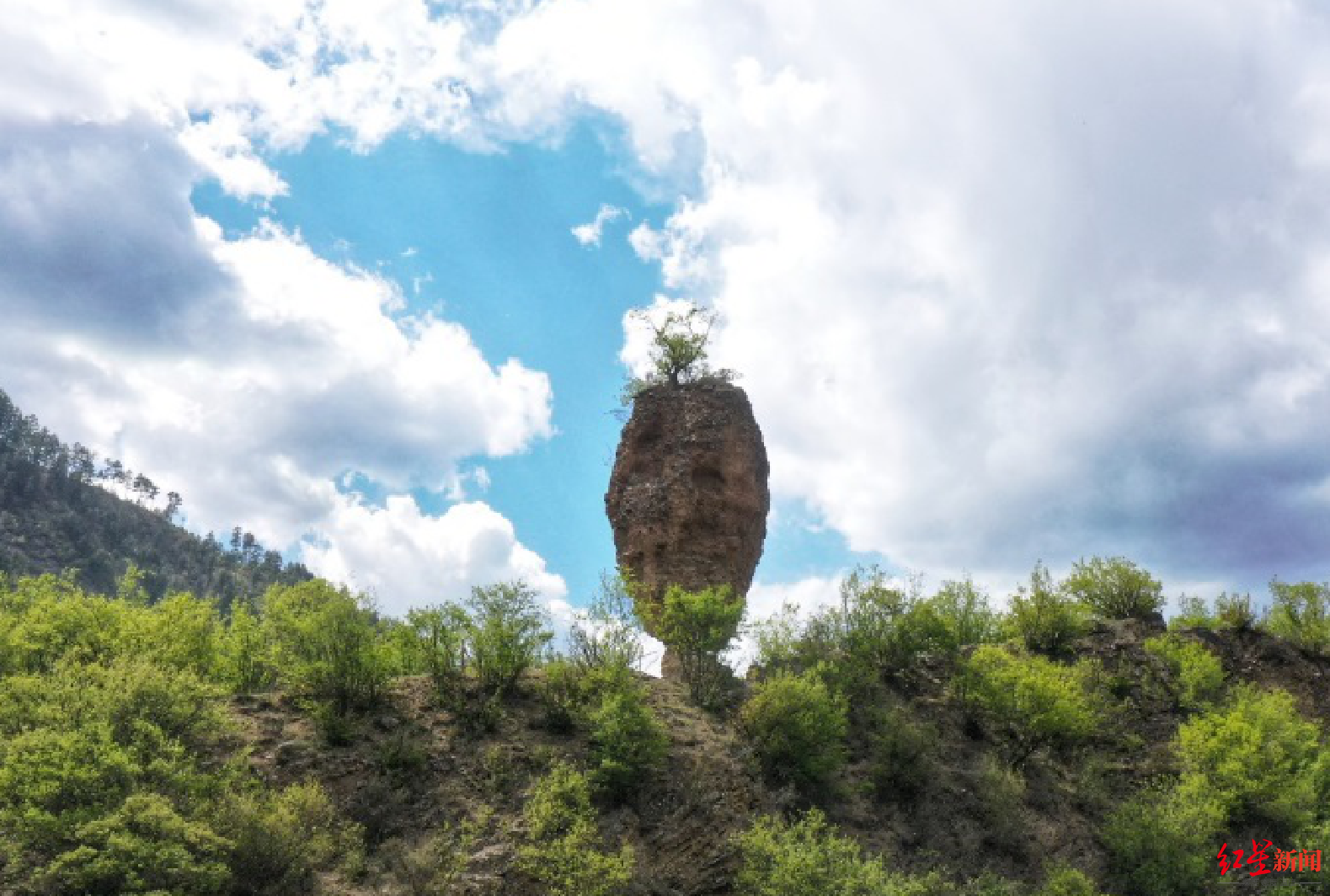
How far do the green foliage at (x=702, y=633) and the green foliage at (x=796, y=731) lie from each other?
93.7 inches

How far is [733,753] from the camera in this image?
74.1ft

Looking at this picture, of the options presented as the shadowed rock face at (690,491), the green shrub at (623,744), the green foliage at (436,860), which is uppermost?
the shadowed rock face at (690,491)

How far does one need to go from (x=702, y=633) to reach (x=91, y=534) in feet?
370

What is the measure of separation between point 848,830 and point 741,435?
1390 centimetres

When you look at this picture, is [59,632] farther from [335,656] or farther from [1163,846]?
[1163,846]

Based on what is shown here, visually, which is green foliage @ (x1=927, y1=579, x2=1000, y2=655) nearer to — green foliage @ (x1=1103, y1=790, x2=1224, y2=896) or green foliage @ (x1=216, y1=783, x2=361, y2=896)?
green foliage @ (x1=1103, y1=790, x2=1224, y2=896)

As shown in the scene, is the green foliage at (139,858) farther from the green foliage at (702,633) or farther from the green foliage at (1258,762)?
the green foliage at (1258,762)

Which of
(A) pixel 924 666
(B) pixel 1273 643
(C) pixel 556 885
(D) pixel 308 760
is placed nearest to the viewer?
(C) pixel 556 885

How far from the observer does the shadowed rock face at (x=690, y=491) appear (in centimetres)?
2978

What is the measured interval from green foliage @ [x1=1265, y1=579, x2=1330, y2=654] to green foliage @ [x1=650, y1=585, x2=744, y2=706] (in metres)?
22.6

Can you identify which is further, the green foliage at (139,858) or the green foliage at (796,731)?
the green foliage at (796,731)

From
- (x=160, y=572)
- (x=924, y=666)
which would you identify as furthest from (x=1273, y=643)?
(x=160, y=572)

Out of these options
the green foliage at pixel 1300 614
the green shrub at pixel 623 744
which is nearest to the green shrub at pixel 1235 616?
the green foliage at pixel 1300 614

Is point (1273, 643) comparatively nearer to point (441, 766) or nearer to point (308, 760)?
point (441, 766)
